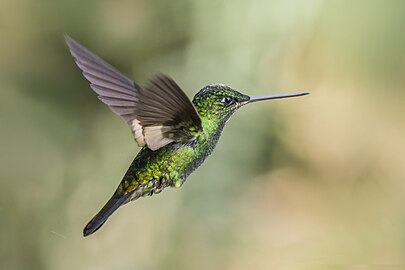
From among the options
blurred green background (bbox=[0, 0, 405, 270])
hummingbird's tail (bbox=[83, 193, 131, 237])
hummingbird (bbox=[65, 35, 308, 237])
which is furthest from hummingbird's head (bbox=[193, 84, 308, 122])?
A: blurred green background (bbox=[0, 0, 405, 270])

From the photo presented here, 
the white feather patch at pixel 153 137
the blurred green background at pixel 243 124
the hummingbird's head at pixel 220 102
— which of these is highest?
the hummingbird's head at pixel 220 102

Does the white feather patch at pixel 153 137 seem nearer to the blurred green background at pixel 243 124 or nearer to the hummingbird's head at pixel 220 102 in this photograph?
the hummingbird's head at pixel 220 102

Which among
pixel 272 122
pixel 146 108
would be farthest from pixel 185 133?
pixel 272 122

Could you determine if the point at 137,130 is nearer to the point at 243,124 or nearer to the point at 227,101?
the point at 227,101

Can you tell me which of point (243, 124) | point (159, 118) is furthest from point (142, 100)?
point (243, 124)

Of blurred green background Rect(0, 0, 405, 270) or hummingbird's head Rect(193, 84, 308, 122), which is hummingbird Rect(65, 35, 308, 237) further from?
blurred green background Rect(0, 0, 405, 270)

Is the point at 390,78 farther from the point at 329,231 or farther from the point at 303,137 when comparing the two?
the point at 329,231

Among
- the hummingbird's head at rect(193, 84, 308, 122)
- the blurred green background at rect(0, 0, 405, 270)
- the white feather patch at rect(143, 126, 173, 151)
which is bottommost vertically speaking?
the blurred green background at rect(0, 0, 405, 270)

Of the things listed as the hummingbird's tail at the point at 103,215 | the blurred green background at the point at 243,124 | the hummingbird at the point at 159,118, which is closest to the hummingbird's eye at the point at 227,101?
the hummingbird at the point at 159,118

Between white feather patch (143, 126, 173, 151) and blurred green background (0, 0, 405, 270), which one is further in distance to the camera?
blurred green background (0, 0, 405, 270)
